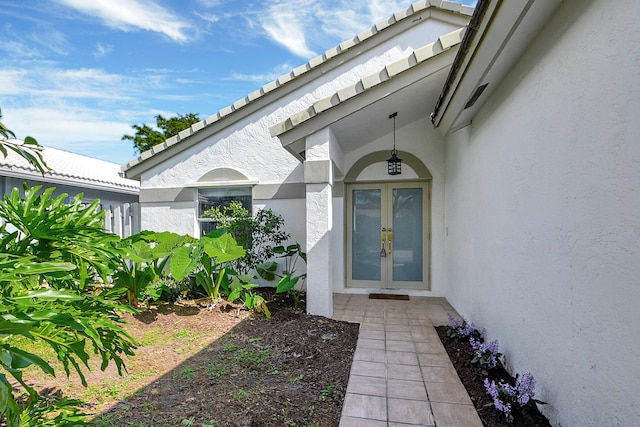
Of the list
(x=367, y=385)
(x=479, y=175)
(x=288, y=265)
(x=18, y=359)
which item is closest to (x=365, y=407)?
(x=367, y=385)

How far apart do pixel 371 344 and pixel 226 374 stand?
6.94ft

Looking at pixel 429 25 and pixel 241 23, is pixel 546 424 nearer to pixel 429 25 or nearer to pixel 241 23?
pixel 429 25

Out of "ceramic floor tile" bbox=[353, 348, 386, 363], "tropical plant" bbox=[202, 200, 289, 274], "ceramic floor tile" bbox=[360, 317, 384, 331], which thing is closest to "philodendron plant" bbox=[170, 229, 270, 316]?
"tropical plant" bbox=[202, 200, 289, 274]

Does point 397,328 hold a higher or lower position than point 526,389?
lower

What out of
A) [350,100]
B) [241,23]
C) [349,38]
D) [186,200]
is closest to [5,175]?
[186,200]

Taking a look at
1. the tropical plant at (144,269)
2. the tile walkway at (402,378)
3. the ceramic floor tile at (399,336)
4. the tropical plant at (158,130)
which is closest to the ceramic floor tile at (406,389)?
the tile walkway at (402,378)

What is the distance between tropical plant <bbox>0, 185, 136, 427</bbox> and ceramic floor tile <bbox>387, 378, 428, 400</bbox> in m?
2.67

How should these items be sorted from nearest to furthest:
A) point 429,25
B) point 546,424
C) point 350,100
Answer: point 546,424 → point 350,100 → point 429,25

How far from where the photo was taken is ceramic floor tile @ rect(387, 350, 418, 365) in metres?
3.97

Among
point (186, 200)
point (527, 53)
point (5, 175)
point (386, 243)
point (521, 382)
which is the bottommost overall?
point (521, 382)

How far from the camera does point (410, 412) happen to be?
9.66 ft

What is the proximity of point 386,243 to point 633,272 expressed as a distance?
5.67 meters

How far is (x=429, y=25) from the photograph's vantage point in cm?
761

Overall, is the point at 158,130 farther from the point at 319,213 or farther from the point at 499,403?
the point at 499,403
